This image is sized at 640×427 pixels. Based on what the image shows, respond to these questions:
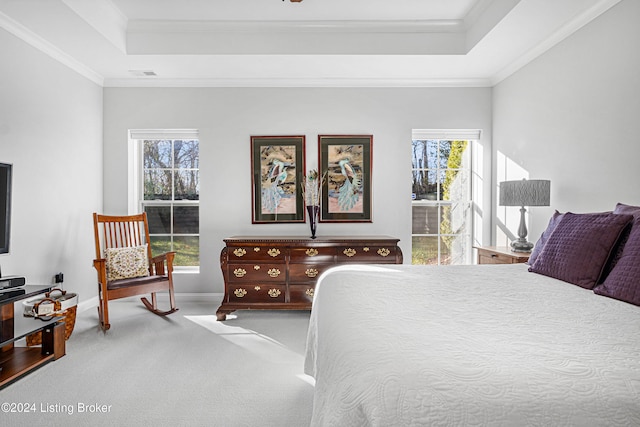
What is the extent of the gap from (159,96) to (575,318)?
14.4 feet

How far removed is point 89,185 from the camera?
4.00 m

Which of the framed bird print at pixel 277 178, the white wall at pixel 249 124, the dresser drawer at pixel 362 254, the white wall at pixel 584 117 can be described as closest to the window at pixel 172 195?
the white wall at pixel 249 124

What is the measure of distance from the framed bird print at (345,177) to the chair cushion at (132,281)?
1.85 m

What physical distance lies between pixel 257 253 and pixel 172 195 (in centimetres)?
154

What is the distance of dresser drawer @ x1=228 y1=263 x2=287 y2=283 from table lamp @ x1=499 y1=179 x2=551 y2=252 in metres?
2.14

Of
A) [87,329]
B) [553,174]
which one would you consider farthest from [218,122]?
[553,174]

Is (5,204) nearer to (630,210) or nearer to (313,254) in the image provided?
(313,254)

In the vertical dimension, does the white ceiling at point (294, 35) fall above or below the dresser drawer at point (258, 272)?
above

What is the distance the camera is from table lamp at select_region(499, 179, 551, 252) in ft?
9.78

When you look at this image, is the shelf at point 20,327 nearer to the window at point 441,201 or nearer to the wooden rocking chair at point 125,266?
the wooden rocking chair at point 125,266

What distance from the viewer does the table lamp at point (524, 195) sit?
2.98 m

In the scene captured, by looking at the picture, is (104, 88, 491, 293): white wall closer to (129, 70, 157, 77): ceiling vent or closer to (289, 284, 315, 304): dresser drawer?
(129, 70, 157, 77): ceiling vent

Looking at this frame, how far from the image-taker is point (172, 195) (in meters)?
4.45

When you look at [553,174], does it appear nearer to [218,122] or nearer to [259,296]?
[259,296]
